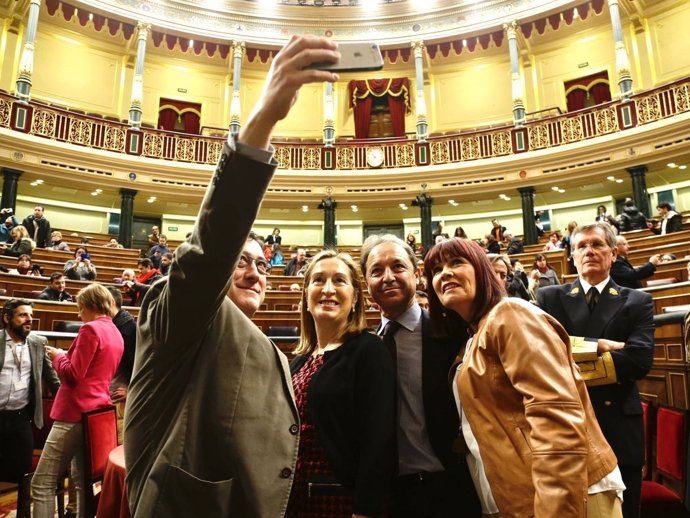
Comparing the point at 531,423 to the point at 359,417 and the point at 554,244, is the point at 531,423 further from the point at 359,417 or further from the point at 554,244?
the point at 554,244

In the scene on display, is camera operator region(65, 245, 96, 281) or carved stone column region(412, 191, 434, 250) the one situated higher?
carved stone column region(412, 191, 434, 250)

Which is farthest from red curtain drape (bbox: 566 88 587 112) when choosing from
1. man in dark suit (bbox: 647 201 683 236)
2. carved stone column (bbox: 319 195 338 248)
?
carved stone column (bbox: 319 195 338 248)

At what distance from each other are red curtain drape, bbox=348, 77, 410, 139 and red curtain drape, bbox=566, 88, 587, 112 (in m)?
4.48

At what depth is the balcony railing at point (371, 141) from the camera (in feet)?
33.8

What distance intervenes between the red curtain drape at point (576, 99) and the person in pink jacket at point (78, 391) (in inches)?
532

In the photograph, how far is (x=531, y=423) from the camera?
1.05 meters

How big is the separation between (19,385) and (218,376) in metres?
2.90

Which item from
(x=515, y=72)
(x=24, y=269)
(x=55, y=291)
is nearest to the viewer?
(x=55, y=291)

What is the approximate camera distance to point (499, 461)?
44.2 inches

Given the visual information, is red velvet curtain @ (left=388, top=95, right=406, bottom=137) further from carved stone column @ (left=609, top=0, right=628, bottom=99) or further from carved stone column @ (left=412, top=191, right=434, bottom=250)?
carved stone column @ (left=609, top=0, right=628, bottom=99)

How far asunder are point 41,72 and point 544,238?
531 inches

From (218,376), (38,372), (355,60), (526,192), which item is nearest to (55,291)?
(38,372)

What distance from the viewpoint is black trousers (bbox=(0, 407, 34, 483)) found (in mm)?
2826

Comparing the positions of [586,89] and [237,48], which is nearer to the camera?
[586,89]
